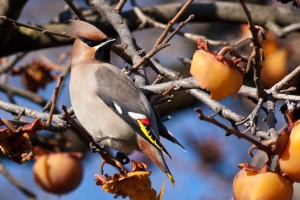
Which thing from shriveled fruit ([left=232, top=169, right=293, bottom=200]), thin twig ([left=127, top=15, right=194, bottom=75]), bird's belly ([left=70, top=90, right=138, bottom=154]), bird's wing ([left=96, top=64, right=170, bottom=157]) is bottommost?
bird's belly ([left=70, top=90, right=138, bottom=154])

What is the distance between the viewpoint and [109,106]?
305cm

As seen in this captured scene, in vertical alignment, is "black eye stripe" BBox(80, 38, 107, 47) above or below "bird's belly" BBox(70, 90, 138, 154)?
above

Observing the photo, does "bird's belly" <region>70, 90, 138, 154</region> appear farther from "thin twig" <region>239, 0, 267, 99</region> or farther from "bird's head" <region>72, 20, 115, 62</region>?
"thin twig" <region>239, 0, 267, 99</region>

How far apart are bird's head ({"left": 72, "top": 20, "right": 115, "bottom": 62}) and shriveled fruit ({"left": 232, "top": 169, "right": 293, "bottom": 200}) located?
41.5 inches

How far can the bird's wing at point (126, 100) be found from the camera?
2822 mm

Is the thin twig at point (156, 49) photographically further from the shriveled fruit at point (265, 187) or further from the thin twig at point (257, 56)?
the shriveled fruit at point (265, 187)

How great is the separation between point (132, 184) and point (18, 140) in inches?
13.9

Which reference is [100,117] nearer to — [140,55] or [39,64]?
[140,55]

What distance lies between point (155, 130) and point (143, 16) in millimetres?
1188

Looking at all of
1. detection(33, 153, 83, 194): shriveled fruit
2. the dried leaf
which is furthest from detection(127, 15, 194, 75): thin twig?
detection(33, 153, 83, 194): shriveled fruit

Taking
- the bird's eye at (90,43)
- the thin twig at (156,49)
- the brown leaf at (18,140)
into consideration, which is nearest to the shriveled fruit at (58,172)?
the bird's eye at (90,43)

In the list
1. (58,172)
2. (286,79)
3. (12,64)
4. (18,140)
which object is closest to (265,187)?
(286,79)

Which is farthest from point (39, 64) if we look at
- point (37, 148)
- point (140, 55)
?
point (140, 55)

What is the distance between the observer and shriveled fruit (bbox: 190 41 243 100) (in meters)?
2.29
